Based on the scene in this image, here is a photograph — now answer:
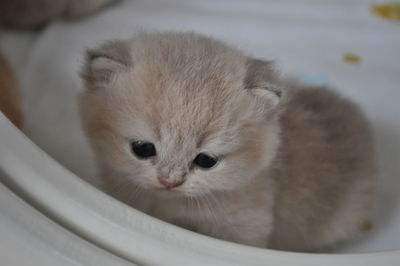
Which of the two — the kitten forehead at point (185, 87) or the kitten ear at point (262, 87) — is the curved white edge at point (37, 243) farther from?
the kitten ear at point (262, 87)

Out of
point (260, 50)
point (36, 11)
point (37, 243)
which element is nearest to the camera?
point (37, 243)

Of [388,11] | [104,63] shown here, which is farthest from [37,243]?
[388,11]

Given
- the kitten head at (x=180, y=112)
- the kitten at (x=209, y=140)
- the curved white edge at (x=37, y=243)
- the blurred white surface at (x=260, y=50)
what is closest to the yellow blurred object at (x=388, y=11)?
the blurred white surface at (x=260, y=50)

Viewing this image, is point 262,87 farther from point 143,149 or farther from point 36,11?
point 36,11

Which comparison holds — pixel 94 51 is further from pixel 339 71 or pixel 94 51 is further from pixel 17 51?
pixel 339 71

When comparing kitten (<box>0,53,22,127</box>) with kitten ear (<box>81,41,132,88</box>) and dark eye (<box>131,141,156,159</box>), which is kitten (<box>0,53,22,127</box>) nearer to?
kitten ear (<box>81,41,132,88</box>)

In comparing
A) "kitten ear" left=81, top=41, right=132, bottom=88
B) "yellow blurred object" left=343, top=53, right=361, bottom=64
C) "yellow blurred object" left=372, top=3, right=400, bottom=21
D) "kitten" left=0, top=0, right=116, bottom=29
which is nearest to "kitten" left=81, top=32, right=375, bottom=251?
"kitten ear" left=81, top=41, right=132, bottom=88

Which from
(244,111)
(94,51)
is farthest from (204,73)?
(94,51)
